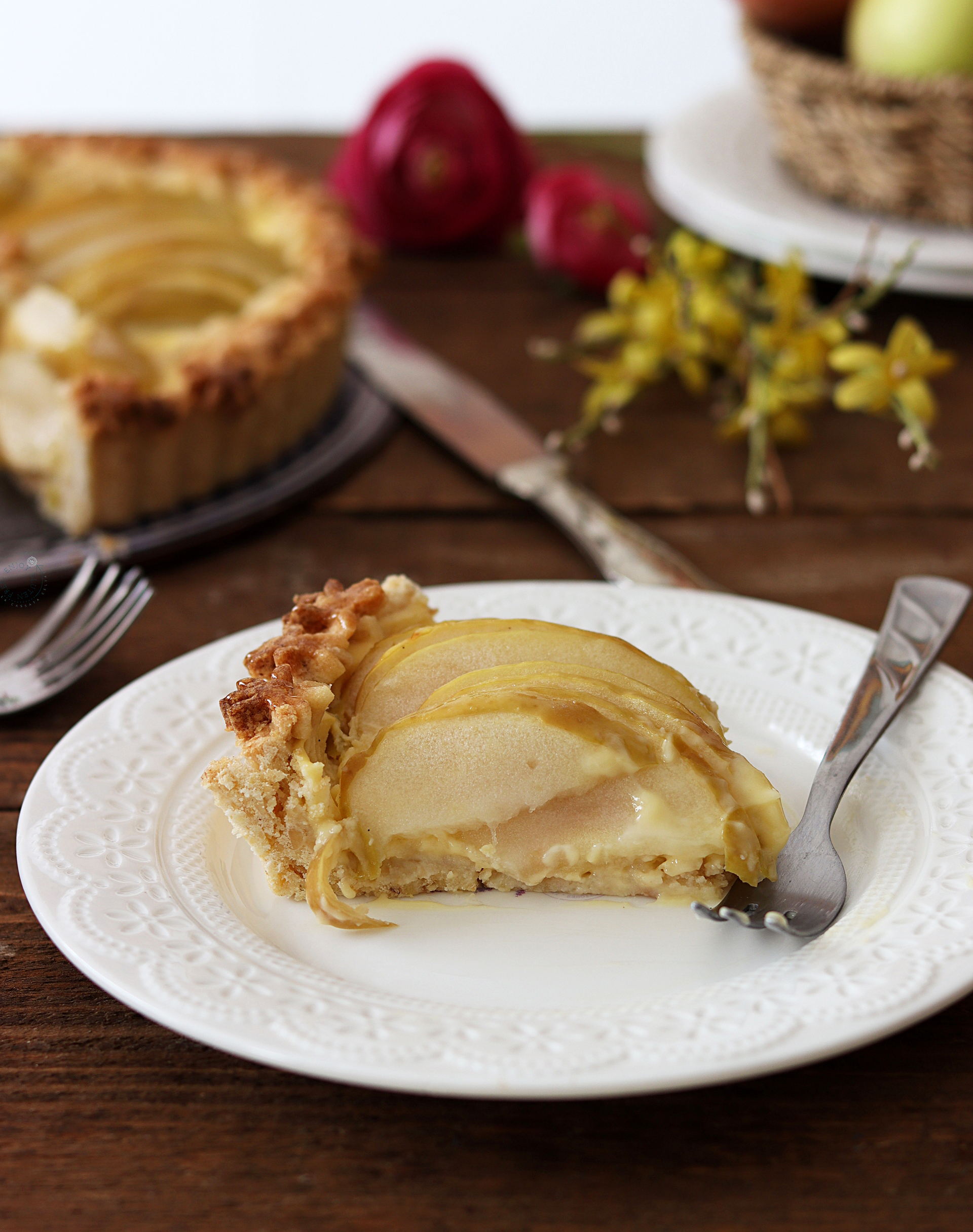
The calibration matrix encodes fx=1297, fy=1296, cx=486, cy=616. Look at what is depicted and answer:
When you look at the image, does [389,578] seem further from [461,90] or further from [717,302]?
[461,90]

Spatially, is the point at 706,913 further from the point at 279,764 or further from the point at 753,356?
the point at 753,356

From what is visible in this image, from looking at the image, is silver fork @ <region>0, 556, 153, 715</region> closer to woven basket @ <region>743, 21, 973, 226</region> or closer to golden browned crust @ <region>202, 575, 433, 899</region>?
golden browned crust @ <region>202, 575, 433, 899</region>

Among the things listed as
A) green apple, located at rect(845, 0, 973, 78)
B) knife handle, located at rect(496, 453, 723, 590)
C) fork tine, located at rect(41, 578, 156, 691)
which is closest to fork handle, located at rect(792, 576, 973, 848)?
knife handle, located at rect(496, 453, 723, 590)

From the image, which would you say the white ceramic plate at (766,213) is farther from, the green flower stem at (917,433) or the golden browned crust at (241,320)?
the golden browned crust at (241,320)

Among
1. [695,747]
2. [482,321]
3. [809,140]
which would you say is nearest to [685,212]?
[809,140]

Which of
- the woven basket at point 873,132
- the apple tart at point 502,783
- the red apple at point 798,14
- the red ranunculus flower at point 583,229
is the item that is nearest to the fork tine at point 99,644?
the apple tart at point 502,783

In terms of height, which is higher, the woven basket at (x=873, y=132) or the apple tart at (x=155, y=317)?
the woven basket at (x=873, y=132)

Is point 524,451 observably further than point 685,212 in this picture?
No
